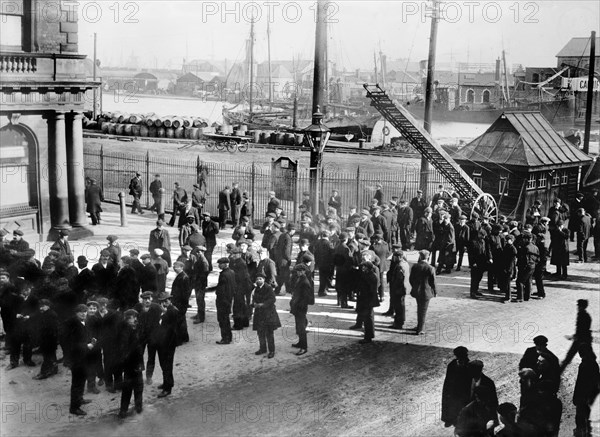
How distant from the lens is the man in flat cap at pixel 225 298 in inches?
445

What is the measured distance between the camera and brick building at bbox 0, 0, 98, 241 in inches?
656

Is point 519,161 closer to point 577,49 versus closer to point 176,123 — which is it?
point 577,49

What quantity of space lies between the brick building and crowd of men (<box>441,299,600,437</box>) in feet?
41.9

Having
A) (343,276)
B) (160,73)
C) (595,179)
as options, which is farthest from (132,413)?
(160,73)

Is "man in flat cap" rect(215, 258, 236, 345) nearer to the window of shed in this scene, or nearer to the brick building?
the brick building

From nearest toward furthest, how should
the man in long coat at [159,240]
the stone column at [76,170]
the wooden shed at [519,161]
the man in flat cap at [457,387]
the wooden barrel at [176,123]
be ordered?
the man in flat cap at [457,387] → the man in long coat at [159,240] → the stone column at [76,170] → the wooden shed at [519,161] → the wooden barrel at [176,123]

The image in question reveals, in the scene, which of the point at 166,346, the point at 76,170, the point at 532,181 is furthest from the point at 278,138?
the point at 166,346

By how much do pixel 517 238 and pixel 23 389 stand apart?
10235 mm

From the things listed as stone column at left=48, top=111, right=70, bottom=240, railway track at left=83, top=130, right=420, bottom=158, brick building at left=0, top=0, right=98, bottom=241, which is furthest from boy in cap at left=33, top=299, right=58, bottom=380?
railway track at left=83, top=130, right=420, bottom=158

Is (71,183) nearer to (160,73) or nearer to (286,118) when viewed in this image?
(286,118)

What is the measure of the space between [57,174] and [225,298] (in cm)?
883

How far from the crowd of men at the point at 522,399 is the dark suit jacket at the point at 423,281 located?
3.09 m

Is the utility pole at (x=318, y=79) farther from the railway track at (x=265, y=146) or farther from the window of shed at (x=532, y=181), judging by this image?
the railway track at (x=265, y=146)

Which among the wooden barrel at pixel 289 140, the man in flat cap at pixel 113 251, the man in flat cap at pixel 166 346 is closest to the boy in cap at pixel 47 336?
the man in flat cap at pixel 166 346
